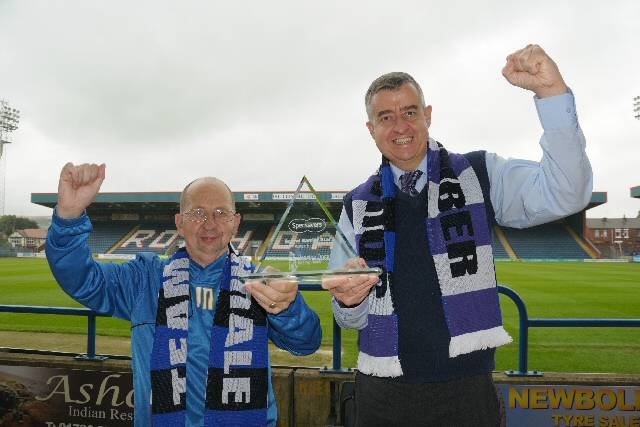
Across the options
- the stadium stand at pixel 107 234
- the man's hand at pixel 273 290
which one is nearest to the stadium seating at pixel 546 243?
the stadium stand at pixel 107 234

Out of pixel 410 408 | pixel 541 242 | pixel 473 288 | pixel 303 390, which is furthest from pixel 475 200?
pixel 541 242

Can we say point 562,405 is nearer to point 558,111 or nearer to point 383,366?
point 383,366

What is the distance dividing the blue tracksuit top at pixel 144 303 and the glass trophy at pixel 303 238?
26 cm

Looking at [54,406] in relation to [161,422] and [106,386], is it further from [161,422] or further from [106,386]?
Answer: [161,422]

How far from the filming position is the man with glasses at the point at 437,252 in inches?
66.4

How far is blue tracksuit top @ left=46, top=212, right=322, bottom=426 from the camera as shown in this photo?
183cm

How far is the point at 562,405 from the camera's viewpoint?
317 centimetres

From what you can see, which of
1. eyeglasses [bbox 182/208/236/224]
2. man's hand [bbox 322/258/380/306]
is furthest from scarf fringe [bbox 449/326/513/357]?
eyeglasses [bbox 182/208/236/224]

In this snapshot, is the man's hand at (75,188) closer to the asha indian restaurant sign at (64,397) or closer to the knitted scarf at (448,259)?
the knitted scarf at (448,259)

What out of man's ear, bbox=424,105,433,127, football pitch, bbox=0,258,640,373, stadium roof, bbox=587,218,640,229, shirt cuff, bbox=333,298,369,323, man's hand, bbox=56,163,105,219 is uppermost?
stadium roof, bbox=587,218,640,229

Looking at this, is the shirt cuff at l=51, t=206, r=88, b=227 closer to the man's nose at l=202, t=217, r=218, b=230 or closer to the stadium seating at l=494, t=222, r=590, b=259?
the man's nose at l=202, t=217, r=218, b=230

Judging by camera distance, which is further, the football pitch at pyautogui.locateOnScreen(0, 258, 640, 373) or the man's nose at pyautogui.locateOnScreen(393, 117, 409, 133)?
the football pitch at pyautogui.locateOnScreen(0, 258, 640, 373)

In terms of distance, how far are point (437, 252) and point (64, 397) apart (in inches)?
131

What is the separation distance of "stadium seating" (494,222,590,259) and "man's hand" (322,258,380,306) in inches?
1572
